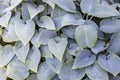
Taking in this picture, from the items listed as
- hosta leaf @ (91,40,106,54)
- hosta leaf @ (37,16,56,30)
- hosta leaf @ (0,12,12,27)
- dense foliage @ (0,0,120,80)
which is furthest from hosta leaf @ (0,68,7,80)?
hosta leaf @ (91,40,106,54)

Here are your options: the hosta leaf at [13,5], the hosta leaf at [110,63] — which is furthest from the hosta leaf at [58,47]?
the hosta leaf at [13,5]

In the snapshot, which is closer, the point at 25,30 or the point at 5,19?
the point at 25,30

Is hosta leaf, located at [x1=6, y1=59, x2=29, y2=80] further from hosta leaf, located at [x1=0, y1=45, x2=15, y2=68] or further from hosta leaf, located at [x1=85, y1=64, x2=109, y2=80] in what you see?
hosta leaf, located at [x1=85, y1=64, x2=109, y2=80]

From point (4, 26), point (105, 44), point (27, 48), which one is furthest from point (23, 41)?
point (105, 44)

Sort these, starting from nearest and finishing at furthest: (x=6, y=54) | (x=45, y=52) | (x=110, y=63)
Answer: (x=110, y=63), (x=45, y=52), (x=6, y=54)

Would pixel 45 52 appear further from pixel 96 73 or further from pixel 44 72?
pixel 96 73

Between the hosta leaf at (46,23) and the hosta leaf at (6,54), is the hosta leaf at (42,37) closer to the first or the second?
the hosta leaf at (46,23)

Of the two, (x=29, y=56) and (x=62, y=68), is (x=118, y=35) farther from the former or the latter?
(x=29, y=56)

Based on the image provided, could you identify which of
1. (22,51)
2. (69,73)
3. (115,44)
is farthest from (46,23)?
(115,44)
